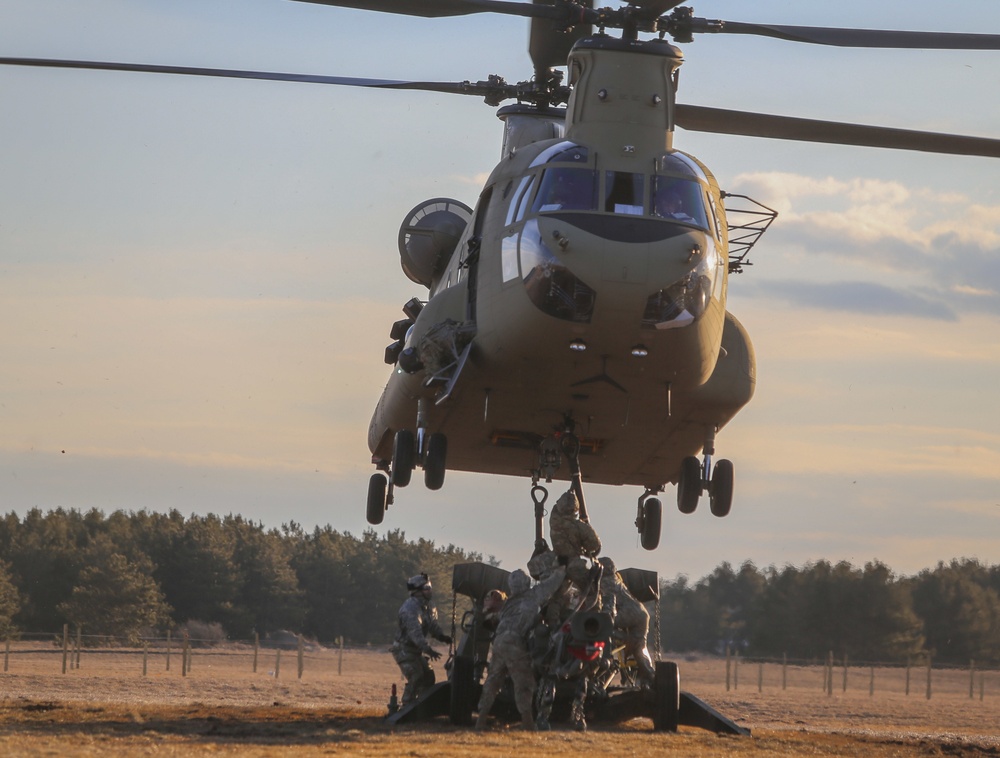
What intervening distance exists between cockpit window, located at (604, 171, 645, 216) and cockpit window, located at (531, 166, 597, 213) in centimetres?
14

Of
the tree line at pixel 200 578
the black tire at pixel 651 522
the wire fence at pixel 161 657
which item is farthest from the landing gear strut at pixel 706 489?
the tree line at pixel 200 578

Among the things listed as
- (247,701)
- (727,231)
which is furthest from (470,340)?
(247,701)

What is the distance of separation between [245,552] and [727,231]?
141 feet

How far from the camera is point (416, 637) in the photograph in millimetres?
16047

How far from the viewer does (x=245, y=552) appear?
56906mm

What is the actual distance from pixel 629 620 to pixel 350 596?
42.0 metres

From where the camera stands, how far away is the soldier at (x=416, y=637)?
16047mm

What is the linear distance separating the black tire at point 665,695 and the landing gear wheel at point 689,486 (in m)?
4.23

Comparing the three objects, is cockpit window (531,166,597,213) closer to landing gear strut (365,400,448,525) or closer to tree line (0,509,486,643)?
landing gear strut (365,400,448,525)

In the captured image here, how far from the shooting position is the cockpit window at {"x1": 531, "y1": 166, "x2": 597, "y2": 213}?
15.4 meters

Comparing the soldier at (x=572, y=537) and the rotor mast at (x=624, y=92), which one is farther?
the rotor mast at (x=624, y=92)

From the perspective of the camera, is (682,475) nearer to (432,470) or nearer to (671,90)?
(432,470)

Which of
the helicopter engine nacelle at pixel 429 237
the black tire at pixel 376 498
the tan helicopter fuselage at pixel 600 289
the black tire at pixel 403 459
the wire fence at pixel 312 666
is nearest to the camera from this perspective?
the tan helicopter fuselage at pixel 600 289

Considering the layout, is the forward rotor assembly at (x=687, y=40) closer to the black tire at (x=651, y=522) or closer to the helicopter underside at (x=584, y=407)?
the helicopter underside at (x=584, y=407)
